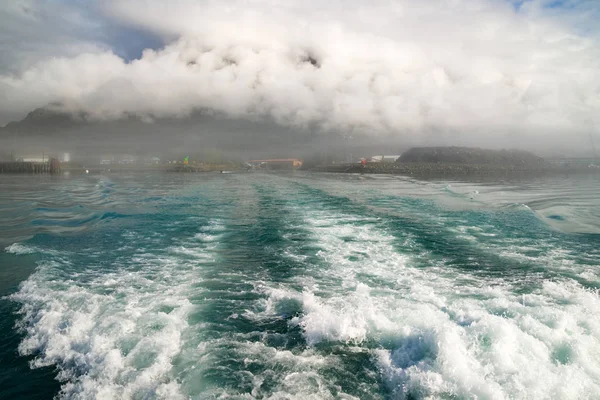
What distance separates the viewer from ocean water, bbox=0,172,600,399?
517cm

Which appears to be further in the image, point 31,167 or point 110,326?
point 31,167

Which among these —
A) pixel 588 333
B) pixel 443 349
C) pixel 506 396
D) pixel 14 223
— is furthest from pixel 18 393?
pixel 14 223

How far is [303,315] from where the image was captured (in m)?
7.31

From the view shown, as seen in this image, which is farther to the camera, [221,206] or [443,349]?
[221,206]

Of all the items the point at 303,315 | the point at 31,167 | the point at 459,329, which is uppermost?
the point at 31,167

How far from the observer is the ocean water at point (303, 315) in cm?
517

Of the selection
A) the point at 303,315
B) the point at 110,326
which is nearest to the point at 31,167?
the point at 110,326

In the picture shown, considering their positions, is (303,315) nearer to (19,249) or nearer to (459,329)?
(459,329)

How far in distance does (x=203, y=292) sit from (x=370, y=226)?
10150 millimetres

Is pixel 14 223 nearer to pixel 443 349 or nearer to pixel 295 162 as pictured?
pixel 443 349

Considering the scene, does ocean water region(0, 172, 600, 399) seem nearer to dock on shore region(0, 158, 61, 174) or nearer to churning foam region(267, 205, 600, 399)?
churning foam region(267, 205, 600, 399)

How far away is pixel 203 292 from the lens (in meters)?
8.73

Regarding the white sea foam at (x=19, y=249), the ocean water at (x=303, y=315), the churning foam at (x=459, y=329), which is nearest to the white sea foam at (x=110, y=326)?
the ocean water at (x=303, y=315)

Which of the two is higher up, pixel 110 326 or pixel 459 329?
pixel 459 329
